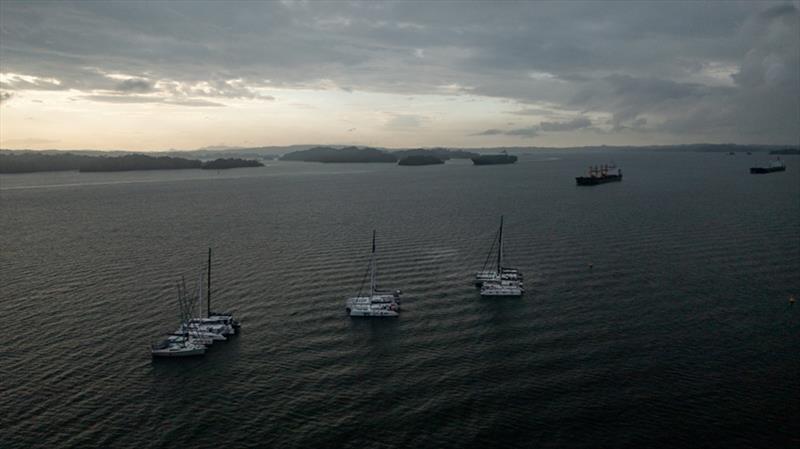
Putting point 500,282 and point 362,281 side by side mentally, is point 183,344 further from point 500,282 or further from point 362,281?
point 500,282

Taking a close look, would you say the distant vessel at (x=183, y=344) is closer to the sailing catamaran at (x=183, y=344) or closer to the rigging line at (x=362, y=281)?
the sailing catamaran at (x=183, y=344)

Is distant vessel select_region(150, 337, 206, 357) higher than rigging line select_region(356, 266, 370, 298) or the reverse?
the reverse

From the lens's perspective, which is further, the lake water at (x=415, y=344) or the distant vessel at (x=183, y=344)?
the distant vessel at (x=183, y=344)

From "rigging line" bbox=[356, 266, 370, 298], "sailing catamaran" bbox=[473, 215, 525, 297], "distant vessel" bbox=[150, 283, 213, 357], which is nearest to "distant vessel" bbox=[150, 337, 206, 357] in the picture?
"distant vessel" bbox=[150, 283, 213, 357]

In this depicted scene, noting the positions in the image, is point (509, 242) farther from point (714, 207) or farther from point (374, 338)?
point (714, 207)

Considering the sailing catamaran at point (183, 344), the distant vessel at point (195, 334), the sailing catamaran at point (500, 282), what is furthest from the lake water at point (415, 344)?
the sailing catamaran at point (500, 282)

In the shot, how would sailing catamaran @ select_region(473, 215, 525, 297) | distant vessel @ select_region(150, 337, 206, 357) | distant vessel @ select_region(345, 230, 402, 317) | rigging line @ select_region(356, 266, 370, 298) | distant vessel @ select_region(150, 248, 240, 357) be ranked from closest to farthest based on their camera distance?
1. distant vessel @ select_region(150, 337, 206, 357)
2. distant vessel @ select_region(150, 248, 240, 357)
3. distant vessel @ select_region(345, 230, 402, 317)
4. sailing catamaran @ select_region(473, 215, 525, 297)
5. rigging line @ select_region(356, 266, 370, 298)

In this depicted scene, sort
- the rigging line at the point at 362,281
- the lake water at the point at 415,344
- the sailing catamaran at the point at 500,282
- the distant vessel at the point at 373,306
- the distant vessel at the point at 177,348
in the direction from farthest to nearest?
1. the rigging line at the point at 362,281
2. the sailing catamaran at the point at 500,282
3. the distant vessel at the point at 373,306
4. the distant vessel at the point at 177,348
5. the lake water at the point at 415,344

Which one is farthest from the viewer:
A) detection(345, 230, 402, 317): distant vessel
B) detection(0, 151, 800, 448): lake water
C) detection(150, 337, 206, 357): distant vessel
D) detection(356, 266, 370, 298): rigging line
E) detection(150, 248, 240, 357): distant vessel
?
detection(356, 266, 370, 298): rigging line

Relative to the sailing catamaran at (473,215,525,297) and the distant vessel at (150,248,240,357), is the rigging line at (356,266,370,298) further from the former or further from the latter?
the distant vessel at (150,248,240,357)
